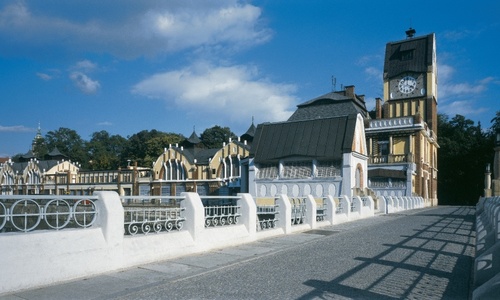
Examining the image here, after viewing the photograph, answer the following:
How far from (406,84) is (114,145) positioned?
287 feet

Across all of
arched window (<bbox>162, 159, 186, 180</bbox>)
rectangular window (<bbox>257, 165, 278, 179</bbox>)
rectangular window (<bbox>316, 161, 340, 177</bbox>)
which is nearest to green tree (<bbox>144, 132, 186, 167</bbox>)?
arched window (<bbox>162, 159, 186, 180</bbox>)

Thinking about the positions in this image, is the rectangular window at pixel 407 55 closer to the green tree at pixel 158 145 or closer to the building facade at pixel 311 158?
the building facade at pixel 311 158

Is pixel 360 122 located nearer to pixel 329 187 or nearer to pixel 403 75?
pixel 329 187

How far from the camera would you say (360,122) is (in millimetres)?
29422

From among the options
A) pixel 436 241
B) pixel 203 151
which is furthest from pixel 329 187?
pixel 203 151

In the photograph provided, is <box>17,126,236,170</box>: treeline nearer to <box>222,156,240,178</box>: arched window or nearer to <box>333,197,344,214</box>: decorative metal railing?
<box>222,156,240,178</box>: arched window

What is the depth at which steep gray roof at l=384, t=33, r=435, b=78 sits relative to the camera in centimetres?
4594

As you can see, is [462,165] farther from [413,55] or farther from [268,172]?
[268,172]

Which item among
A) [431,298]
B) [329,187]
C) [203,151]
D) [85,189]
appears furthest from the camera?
[85,189]

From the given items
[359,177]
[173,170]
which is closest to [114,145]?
[173,170]

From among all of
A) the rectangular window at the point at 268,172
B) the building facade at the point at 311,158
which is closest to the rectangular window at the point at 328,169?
the building facade at the point at 311,158

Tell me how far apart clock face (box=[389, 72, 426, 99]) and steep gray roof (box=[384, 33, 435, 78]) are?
2.22 feet

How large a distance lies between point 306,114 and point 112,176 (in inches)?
1160

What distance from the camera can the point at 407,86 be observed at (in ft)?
154
